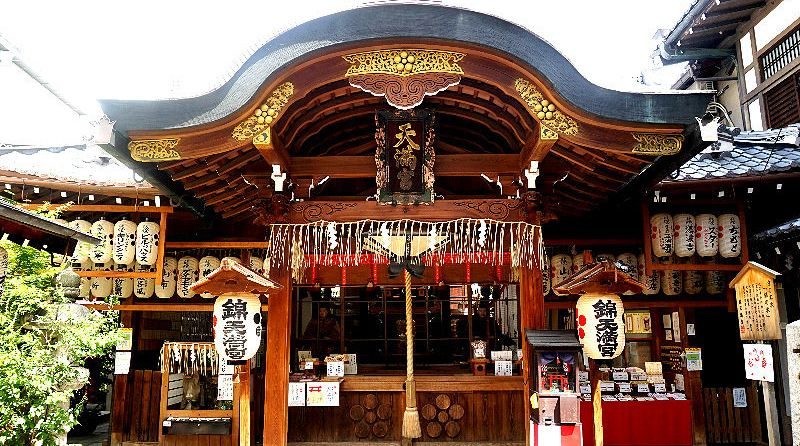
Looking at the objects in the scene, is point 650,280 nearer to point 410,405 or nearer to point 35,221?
point 410,405

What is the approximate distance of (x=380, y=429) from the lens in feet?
33.5

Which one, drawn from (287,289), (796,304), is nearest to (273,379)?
(287,289)

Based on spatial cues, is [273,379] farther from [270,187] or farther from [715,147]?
[715,147]

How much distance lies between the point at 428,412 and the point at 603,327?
3.76 m

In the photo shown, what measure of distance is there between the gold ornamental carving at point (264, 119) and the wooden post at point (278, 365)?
7.68 ft

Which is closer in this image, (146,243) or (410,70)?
(410,70)

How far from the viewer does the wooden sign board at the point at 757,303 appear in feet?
23.9

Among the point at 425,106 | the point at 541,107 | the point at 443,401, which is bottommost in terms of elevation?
the point at 443,401

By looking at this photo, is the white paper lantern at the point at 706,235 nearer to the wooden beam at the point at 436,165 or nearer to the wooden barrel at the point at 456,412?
the wooden beam at the point at 436,165

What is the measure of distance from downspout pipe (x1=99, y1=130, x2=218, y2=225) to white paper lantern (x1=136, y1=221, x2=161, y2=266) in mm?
660

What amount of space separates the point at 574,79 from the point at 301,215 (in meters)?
4.10

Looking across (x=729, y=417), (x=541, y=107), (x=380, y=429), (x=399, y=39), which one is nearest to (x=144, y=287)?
(x=380, y=429)

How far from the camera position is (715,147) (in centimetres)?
1055

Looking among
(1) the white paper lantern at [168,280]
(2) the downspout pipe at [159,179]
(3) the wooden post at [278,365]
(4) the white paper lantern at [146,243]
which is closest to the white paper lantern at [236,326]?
(3) the wooden post at [278,365]
